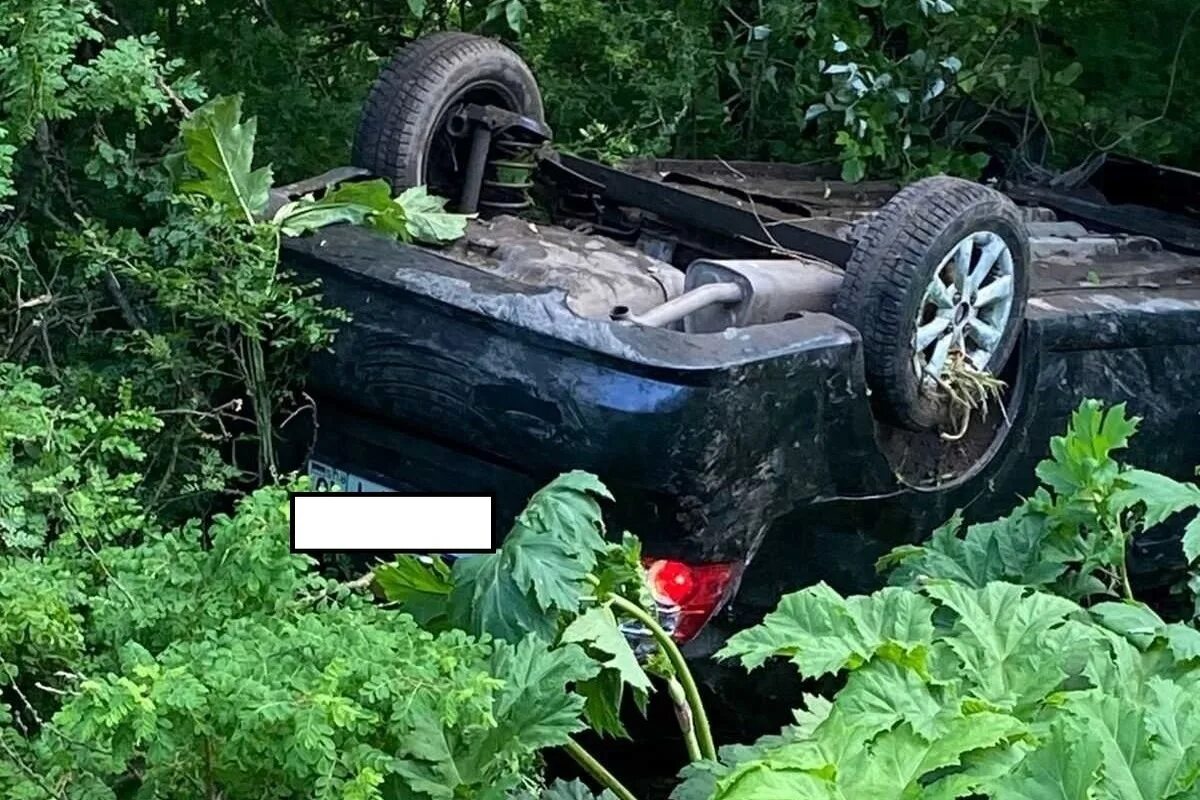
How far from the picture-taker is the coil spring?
4.51 meters

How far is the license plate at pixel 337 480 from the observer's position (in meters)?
3.58

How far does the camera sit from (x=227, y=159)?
12.1 feet

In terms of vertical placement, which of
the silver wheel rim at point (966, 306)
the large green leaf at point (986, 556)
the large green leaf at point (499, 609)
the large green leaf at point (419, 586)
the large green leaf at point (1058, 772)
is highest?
the silver wheel rim at point (966, 306)

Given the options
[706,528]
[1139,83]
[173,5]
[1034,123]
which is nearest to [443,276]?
[706,528]

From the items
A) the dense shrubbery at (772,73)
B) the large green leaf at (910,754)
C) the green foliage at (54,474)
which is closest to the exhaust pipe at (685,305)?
the green foliage at (54,474)

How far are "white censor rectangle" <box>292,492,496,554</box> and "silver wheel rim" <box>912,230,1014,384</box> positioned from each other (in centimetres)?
104

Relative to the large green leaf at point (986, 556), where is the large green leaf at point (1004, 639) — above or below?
above

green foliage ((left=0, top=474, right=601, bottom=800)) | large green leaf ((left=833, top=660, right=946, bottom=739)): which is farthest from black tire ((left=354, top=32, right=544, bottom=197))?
large green leaf ((left=833, top=660, right=946, bottom=739))

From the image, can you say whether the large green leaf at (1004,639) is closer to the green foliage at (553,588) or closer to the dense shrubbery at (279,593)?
the dense shrubbery at (279,593)

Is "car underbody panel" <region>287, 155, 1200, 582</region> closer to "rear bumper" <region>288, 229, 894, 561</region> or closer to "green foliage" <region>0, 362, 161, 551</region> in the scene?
"rear bumper" <region>288, 229, 894, 561</region>

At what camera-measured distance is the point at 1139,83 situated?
6.67 meters

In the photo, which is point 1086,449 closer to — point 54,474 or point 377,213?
point 377,213

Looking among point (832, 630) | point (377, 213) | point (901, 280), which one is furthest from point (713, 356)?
point (377, 213)

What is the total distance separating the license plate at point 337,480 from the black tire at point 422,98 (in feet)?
2.77
